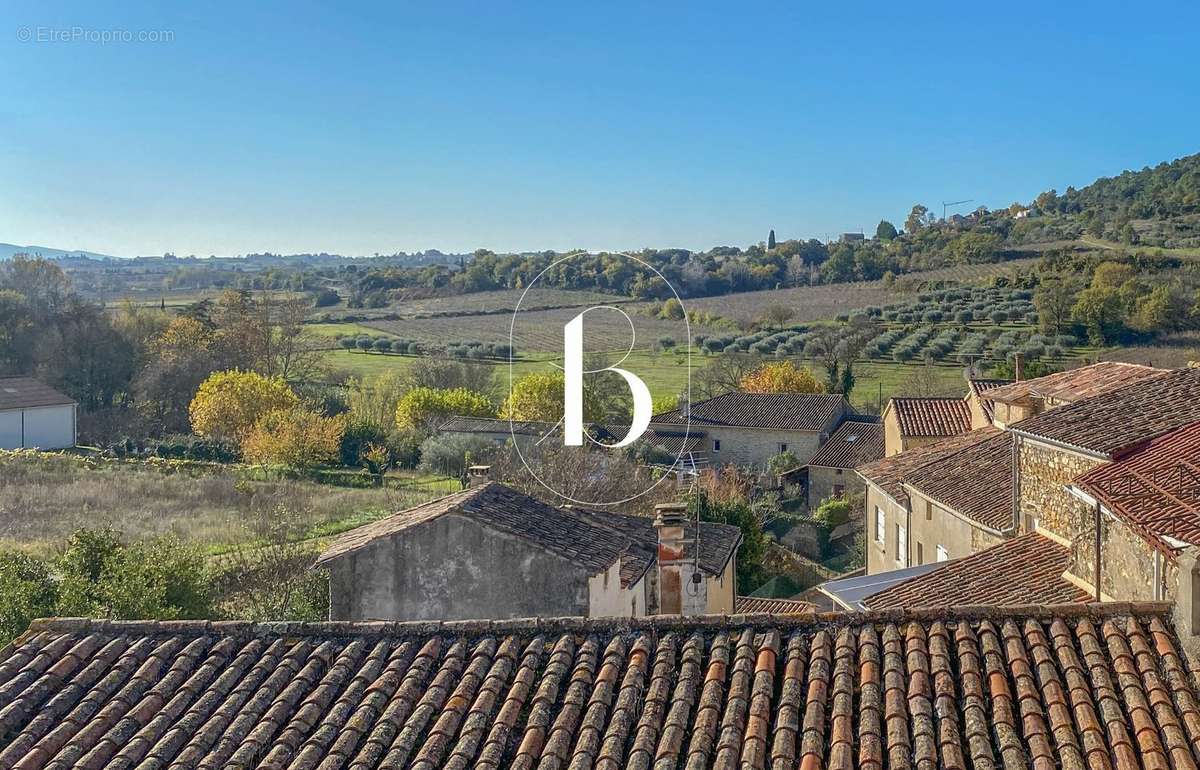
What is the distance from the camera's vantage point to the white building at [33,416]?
46844 mm

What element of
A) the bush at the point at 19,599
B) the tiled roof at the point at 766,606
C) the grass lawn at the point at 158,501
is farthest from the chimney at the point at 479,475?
the grass lawn at the point at 158,501

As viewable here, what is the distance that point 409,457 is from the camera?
45500 mm

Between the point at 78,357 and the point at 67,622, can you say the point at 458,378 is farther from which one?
the point at 67,622

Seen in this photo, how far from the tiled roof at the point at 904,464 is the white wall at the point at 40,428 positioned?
124 ft

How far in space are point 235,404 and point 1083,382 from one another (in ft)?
124

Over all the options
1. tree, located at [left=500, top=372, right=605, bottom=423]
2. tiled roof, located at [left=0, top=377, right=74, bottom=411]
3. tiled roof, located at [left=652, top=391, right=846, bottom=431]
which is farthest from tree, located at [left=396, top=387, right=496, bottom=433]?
tiled roof, located at [left=0, top=377, right=74, bottom=411]

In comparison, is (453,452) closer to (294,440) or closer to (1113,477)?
(294,440)

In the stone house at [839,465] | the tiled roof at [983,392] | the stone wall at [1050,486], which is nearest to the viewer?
the stone wall at [1050,486]

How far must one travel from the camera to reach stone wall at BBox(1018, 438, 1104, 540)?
12641 millimetres

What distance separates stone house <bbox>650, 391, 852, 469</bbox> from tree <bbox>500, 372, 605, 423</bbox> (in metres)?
2.84

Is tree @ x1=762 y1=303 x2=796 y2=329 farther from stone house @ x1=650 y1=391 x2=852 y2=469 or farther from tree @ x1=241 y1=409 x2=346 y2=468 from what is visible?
tree @ x1=241 y1=409 x2=346 y2=468

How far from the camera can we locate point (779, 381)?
186 feet

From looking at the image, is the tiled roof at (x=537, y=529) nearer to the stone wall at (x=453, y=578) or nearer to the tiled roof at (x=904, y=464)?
the stone wall at (x=453, y=578)

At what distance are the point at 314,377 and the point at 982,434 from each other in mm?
47268
